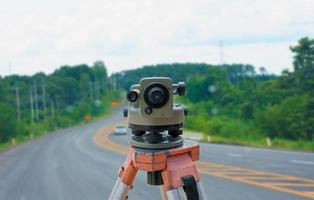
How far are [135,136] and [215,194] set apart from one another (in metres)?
5.92

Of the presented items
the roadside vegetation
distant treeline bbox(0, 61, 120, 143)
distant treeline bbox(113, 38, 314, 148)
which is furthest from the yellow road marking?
distant treeline bbox(0, 61, 120, 143)

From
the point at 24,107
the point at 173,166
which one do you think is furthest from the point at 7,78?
the point at 173,166

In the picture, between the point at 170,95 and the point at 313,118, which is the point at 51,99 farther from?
the point at 170,95

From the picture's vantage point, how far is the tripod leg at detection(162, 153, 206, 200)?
7.30 ft

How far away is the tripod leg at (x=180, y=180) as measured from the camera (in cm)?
222

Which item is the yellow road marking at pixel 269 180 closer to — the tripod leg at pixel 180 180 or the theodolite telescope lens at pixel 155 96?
the tripod leg at pixel 180 180

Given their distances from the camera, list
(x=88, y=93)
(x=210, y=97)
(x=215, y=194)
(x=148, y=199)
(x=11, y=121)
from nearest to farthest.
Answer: (x=148, y=199)
(x=215, y=194)
(x=11, y=121)
(x=210, y=97)
(x=88, y=93)

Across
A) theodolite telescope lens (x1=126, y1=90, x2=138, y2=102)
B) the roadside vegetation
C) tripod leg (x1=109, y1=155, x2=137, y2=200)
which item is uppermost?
theodolite telescope lens (x1=126, y1=90, x2=138, y2=102)

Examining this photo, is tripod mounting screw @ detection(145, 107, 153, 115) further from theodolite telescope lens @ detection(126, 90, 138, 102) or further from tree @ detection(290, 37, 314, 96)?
tree @ detection(290, 37, 314, 96)

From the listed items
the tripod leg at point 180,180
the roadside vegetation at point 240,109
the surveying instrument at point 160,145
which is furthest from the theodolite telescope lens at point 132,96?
the roadside vegetation at point 240,109

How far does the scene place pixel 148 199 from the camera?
282 inches

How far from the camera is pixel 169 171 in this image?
7.43 feet

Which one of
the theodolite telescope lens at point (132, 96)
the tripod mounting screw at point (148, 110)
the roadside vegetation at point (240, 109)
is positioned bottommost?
the roadside vegetation at point (240, 109)

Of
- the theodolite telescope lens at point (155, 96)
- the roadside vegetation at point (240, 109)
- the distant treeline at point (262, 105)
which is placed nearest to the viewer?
the theodolite telescope lens at point (155, 96)
